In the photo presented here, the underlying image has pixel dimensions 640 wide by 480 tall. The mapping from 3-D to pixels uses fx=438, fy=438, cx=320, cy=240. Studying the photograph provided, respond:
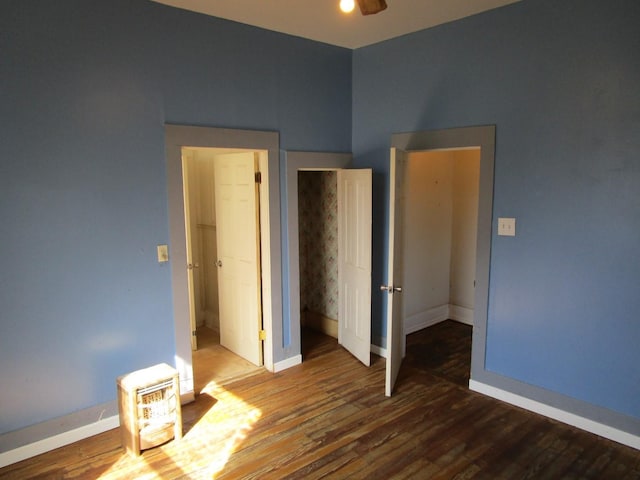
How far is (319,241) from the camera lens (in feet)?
16.7

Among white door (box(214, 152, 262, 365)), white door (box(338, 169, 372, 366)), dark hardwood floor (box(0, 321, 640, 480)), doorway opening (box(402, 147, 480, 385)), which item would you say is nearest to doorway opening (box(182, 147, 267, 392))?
white door (box(214, 152, 262, 365))

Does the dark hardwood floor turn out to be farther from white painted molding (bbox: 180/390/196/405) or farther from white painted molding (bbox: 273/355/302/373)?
white painted molding (bbox: 273/355/302/373)

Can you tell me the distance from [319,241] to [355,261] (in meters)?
0.93

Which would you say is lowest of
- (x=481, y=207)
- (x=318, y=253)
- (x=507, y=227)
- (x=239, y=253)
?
(x=318, y=253)

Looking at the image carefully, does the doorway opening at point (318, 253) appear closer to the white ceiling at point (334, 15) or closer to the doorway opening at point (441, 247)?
the doorway opening at point (441, 247)

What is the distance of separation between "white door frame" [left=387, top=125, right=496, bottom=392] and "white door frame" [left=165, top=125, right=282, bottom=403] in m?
1.45

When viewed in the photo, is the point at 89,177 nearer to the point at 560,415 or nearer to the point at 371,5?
the point at 371,5

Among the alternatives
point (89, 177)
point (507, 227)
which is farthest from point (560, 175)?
point (89, 177)

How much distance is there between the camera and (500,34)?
326 cm

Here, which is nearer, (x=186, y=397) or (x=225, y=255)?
(x=186, y=397)

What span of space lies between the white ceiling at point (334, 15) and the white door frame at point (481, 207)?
0.88 meters

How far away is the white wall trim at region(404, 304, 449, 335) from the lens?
16.5 ft

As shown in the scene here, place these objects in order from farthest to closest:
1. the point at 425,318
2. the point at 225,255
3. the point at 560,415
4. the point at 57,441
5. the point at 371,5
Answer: the point at 425,318 < the point at 225,255 < the point at 560,415 < the point at 57,441 < the point at 371,5

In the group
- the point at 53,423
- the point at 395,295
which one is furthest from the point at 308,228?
the point at 53,423
